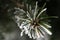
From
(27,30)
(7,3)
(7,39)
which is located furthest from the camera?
(7,39)

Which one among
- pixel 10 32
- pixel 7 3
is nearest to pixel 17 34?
pixel 10 32

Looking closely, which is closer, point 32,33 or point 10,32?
point 32,33

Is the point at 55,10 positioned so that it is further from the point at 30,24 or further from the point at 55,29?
the point at 30,24

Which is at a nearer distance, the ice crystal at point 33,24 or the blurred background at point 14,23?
the ice crystal at point 33,24

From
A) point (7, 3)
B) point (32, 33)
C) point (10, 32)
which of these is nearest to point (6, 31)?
point (10, 32)

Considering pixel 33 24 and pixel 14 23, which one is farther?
pixel 14 23

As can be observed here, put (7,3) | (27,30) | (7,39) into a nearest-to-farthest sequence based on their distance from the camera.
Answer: (27,30)
(7,3)
(7,39)

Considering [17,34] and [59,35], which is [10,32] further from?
[59,35]

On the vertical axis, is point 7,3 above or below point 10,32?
above

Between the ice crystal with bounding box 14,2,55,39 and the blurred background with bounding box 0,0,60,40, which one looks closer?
the ice crystal with bounding box 14,2,55,39
